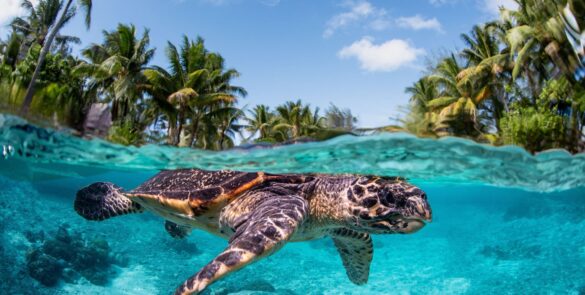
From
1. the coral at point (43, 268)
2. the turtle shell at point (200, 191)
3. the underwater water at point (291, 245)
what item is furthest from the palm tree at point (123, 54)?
the turtle shell at point (200, 191)

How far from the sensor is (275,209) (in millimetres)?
4395

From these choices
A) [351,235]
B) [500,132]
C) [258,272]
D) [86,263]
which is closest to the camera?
[351,235]

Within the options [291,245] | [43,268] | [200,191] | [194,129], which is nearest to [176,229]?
[194,129]

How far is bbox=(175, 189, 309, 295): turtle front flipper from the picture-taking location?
317cm

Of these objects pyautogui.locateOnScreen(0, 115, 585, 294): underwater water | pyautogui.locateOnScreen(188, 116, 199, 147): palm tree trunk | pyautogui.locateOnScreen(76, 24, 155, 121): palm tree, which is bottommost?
pyautogui.locateOnScreen(0, 115, 585, 294): underwater water

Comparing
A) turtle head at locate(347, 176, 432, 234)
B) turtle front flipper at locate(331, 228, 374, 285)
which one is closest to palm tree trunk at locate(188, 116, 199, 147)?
turtle front flipper at locate(331, 228, 374, 285)

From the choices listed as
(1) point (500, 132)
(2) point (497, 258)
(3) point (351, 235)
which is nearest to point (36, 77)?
(3) point (351, 235)

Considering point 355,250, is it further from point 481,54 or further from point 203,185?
point 481,54

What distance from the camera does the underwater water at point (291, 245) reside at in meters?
8.15

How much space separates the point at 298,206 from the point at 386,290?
9.35 m

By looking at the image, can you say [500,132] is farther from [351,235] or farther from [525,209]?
[525,209]

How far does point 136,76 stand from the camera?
16.7 m

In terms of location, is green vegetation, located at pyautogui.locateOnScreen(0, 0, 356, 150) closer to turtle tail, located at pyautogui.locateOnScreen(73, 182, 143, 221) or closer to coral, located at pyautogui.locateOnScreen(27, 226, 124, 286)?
turtle tail, located at pyautogui.locateOnScreen(73, 182, 143, 221)

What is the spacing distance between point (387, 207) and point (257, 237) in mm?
1733
